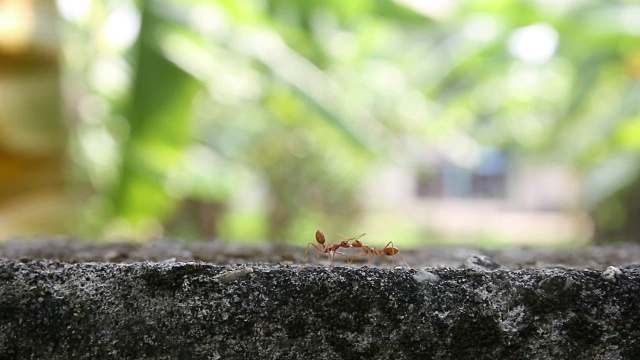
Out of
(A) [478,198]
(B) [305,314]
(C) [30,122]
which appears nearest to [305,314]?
(B) [305,314]

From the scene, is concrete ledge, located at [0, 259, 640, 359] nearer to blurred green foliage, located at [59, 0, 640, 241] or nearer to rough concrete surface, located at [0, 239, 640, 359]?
rough concrete surface, located at [0, 239, 640, 359]

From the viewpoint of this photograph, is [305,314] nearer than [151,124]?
Yes

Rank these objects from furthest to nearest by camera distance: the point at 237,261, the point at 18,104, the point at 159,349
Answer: the point at 18,104 < the point at 237,261 < the point at 159,349

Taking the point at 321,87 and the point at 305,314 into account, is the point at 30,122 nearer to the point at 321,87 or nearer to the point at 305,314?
the point at 321,87

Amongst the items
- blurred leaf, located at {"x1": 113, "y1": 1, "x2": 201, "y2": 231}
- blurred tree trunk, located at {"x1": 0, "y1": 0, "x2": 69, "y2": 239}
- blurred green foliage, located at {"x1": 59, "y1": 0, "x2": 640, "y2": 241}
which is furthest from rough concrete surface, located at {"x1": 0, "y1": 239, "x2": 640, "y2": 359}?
blurred leaf, located at {"x1": 113, "y1": 1, "x2": 201, "y2": 231}

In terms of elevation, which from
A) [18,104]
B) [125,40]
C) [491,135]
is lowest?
[18,104]

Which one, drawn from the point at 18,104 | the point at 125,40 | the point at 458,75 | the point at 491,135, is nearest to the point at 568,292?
A: the point at 18,104

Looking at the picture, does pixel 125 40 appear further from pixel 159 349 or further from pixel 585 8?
pixel 159 349
